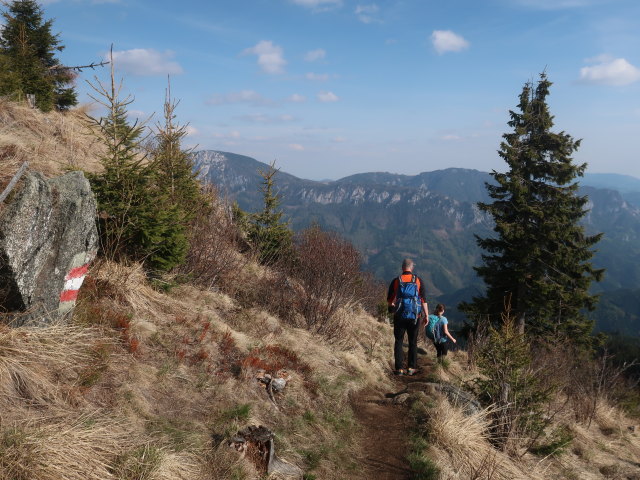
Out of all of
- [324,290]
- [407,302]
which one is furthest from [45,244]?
[324,290]

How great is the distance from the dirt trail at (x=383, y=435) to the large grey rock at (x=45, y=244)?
4.04 meters

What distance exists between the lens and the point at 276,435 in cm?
466

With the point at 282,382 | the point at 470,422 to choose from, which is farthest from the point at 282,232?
the point at 470,422

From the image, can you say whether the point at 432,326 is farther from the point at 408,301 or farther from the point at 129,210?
the point at 129,210

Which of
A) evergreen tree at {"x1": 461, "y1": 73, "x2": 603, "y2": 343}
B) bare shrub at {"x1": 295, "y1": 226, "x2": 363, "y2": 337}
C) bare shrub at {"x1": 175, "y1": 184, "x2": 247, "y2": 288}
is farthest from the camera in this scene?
evergreen tree at {"x1": 461, "y1": 73, "x2": 603, "y2": 343}

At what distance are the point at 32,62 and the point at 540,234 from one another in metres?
21.4

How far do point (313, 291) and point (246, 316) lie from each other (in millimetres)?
1853

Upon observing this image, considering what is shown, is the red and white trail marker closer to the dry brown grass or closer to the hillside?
the hillside

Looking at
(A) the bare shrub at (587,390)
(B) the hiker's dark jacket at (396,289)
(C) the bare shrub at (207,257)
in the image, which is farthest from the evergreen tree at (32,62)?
(A) the bare shrub at (587,390)

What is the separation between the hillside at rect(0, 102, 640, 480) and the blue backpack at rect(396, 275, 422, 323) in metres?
1.27

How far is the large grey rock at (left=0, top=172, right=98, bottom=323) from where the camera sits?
387 cm

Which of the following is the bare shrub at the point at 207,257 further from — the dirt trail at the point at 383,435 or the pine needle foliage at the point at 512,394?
the pine needle foliage at the point at 512,394

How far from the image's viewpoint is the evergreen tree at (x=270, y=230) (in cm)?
1340

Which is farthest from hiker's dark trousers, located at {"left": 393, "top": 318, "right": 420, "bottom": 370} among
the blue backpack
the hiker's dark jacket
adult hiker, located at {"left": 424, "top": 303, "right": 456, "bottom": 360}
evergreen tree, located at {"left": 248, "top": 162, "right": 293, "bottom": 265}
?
evergreen tree, located at {"left": 248, "top": 162, "right": 293, "bottom": 265}
